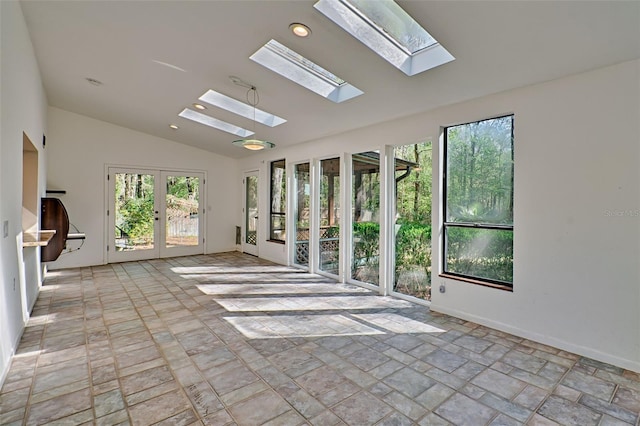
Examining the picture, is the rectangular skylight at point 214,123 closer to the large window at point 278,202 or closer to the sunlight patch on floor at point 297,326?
the large window at point 278,202

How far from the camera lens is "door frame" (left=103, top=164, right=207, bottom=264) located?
673 cm

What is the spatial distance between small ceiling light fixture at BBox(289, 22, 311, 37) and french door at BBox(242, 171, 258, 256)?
5084 millimetres

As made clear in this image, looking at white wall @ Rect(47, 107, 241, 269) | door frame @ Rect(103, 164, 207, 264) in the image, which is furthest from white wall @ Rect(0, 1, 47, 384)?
door frame @ Rect(103, 164, 207, 264)

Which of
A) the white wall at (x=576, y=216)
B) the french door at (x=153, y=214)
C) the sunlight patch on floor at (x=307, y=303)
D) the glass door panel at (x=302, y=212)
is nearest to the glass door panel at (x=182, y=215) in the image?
the french door at (x=153, y=214)

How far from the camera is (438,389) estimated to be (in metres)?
2.32

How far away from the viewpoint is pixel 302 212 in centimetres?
640

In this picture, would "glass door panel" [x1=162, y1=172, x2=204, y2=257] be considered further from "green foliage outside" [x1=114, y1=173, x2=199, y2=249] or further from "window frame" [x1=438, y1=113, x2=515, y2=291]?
"window frame" [x1=438, y1=113, x2=515, y2=291]

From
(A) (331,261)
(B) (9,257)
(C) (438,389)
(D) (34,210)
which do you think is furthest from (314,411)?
(D) (34,210)

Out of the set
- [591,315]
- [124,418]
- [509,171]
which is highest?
[509,171]

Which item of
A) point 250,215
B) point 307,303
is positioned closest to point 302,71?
point 307,303

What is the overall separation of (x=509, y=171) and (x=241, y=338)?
315cm

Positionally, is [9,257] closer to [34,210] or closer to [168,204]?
[34,210]

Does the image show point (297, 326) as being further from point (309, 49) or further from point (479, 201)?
point (309, 49)

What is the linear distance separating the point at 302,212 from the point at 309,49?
144 inches
